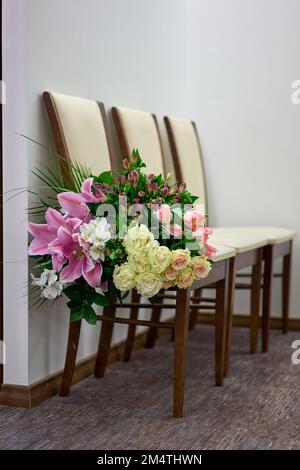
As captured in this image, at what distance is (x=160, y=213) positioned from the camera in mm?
2650

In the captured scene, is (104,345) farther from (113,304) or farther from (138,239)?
(138,239)

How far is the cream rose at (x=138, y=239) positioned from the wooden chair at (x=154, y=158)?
2.67 ft

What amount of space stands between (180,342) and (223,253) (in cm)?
46

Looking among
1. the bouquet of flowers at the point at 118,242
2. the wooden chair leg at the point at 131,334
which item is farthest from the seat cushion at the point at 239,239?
the bouquet of flowers at the point at 118,242

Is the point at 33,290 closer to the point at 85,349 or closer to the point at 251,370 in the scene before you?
the point at 85,349

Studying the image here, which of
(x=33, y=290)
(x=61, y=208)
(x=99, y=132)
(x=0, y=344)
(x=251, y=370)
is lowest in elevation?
(x=251, y=370)

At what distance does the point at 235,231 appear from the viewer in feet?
12.9

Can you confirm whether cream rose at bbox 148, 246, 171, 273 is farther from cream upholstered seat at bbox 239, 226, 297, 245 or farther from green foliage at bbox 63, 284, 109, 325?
cream upholstered seat at bbox 239, 226, 297, 245

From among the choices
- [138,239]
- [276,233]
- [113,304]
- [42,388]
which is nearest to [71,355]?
[42,388]

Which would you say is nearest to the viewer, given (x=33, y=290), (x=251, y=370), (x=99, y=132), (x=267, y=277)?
(x=33, y=290)

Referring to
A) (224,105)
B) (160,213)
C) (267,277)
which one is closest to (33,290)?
(160,213)

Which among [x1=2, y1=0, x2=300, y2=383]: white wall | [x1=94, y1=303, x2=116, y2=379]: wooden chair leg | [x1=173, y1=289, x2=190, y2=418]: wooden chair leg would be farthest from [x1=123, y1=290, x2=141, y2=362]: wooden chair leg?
[x1=2, y1=0, x2=300, y2=383]: white wall

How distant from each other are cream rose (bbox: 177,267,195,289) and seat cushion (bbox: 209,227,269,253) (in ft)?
2.21
